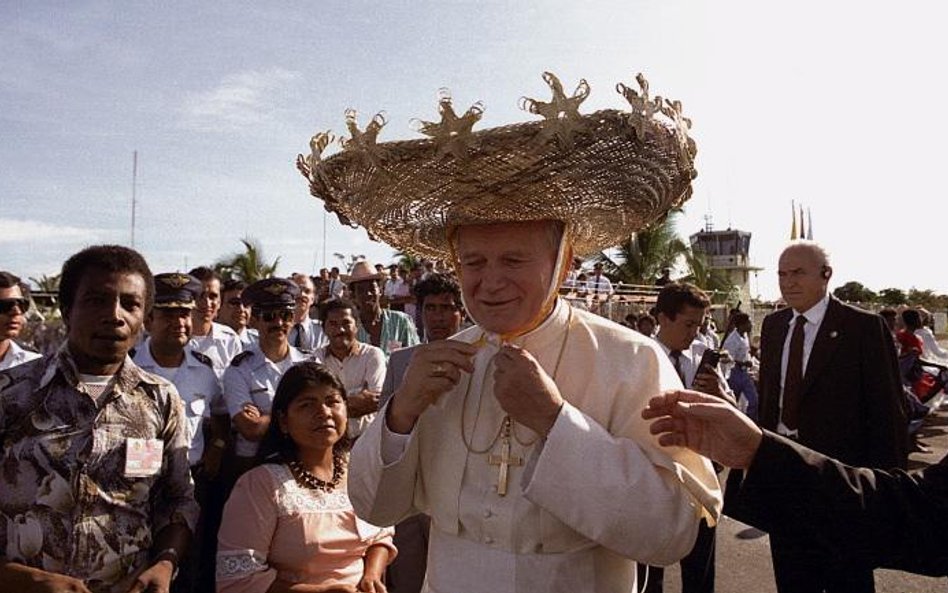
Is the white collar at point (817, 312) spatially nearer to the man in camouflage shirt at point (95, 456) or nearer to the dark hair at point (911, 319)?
the man in camouflage shirt at point (95, 456)

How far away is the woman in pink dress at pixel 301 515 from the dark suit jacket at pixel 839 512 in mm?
2142

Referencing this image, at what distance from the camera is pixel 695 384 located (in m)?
2.59

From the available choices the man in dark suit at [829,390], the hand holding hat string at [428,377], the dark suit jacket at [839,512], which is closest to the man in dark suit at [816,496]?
the dark suit jacket at [839,512]

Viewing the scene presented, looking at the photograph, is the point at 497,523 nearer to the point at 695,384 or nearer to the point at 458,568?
the point at 458,568

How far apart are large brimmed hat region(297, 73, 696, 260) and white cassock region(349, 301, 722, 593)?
0.40 m

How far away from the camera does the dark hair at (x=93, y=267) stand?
9.53 feet

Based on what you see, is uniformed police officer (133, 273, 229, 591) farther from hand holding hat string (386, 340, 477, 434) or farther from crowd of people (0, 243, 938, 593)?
hand holding hat string (386, 340, 477, 434)

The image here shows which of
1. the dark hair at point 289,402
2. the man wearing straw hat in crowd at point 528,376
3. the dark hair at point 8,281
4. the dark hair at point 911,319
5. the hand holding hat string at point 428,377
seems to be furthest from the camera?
the dark hair at point 911,319

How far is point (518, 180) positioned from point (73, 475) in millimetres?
1911

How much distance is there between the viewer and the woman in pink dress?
3334 mm

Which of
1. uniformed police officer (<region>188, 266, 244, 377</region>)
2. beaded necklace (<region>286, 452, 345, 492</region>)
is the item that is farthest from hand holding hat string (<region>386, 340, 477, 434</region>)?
uniformed police officer (<region>188, 266, 244, 377</region>)

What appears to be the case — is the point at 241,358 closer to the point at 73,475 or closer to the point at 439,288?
the point at 439,288

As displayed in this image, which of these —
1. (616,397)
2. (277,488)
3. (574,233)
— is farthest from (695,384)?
(277,488)

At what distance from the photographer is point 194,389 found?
184 inches
